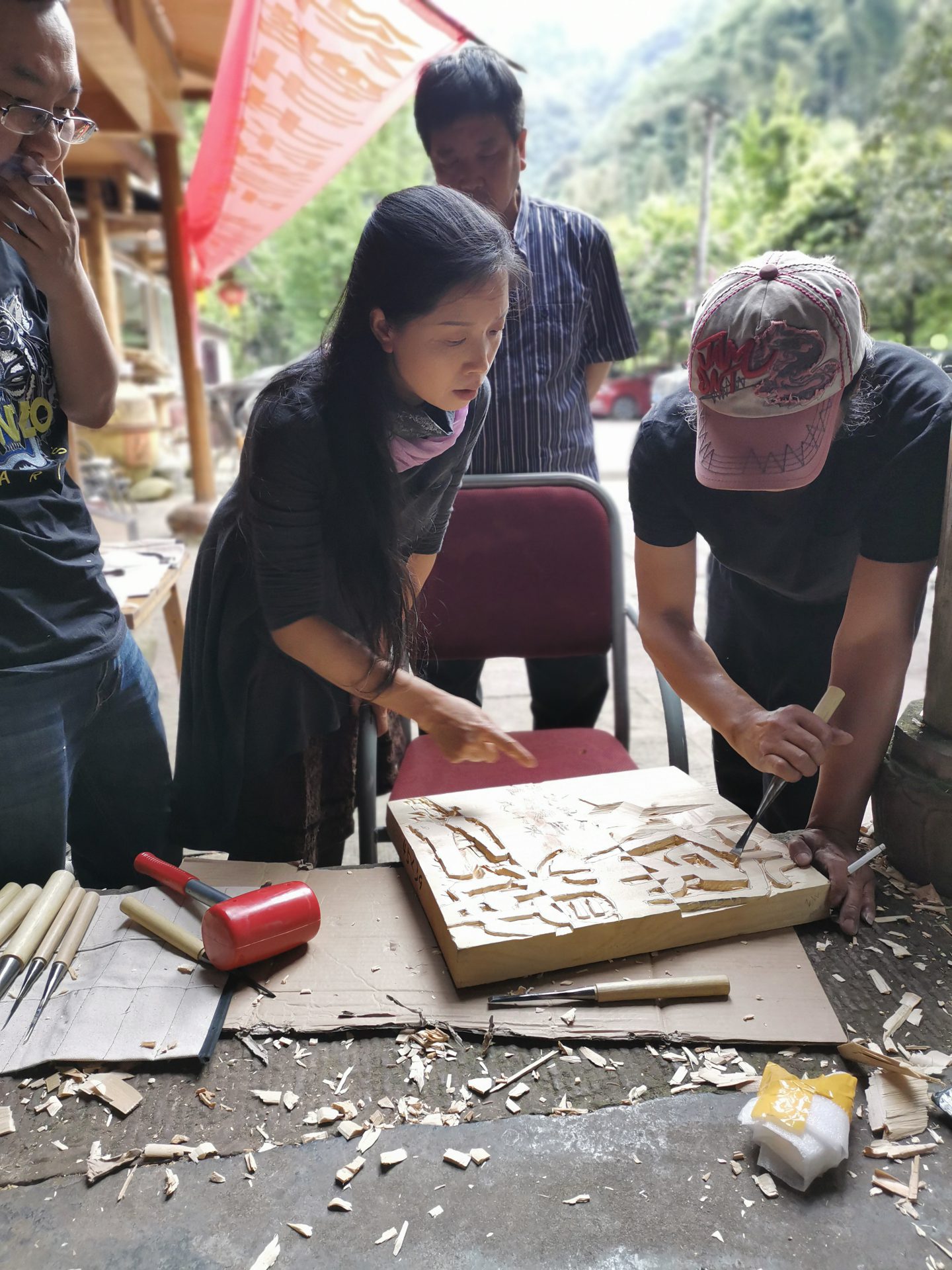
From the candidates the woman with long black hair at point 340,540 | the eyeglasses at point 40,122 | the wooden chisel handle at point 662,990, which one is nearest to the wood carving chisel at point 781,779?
the wooden chisel handle at point 662,990

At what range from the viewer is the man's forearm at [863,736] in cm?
126

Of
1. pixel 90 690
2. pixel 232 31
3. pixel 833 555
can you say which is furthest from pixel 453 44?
pixel 90 690

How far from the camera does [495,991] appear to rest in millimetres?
1029

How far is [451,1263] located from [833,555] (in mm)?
1151

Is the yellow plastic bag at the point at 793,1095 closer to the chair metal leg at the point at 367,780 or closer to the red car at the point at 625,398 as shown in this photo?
the chair metal leg at the point at 367,780

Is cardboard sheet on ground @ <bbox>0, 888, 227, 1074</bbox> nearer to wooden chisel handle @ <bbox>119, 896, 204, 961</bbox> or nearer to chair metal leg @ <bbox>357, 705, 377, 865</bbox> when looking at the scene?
wooden chisel handle @ <bbox>119, 896, 204, 961</bbox>

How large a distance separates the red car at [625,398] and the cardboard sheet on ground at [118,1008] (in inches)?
680

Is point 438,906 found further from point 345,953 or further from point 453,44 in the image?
point 453,44

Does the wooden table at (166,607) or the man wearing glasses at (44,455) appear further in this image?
the wooden table at (166,607)

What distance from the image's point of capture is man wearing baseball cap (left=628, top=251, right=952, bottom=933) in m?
1.13

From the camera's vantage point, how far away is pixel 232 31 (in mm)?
3133

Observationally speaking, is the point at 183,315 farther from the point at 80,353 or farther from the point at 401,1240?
the point at 401,1240

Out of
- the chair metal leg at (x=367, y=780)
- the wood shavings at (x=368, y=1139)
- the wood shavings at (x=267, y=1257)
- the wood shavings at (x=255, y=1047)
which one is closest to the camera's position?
the wood shavings at (x=267, y=1257)

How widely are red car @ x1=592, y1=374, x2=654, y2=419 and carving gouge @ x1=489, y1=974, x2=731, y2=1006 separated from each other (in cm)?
1723
